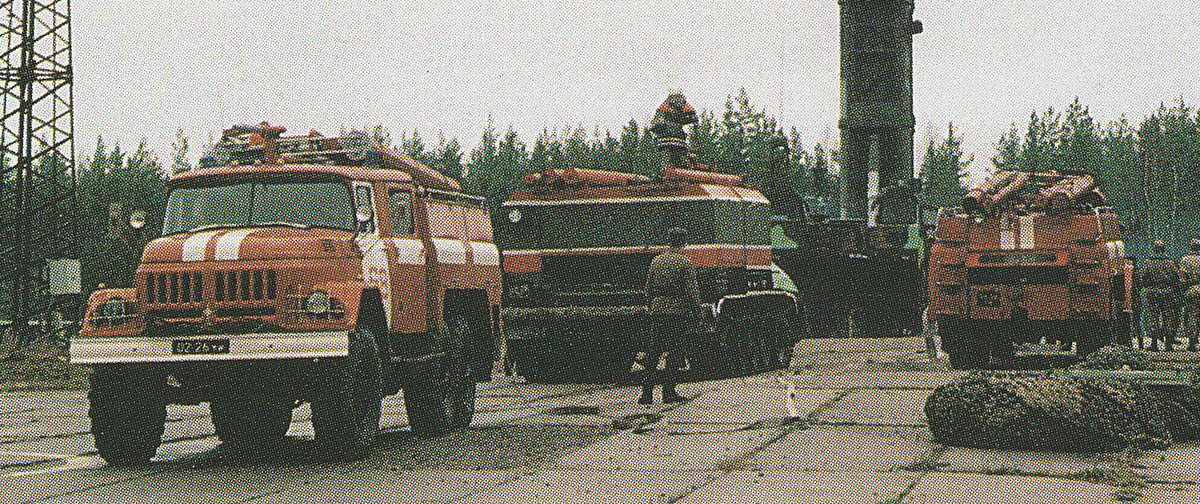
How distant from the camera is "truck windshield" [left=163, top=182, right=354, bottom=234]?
11.5 meters

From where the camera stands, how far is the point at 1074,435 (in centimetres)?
1030

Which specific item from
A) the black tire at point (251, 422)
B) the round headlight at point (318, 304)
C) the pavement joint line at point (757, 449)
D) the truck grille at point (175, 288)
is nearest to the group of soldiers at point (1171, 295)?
the pavement joint line at point (757, 449)

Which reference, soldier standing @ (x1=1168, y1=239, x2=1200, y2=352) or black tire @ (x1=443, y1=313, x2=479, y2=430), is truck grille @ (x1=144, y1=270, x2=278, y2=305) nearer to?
black tire @ (x1=443, y1=313, x2=479, y2=430)

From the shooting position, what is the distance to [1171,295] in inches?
961

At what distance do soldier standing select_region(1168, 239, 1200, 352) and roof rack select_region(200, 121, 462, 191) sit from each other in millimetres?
15244

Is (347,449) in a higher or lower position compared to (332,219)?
lower

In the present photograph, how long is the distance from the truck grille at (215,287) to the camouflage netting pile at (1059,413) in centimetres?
485

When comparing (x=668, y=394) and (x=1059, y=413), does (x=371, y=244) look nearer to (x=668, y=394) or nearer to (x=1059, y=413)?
(x=668, y=394)

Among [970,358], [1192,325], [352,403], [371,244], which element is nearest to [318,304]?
[352,403]

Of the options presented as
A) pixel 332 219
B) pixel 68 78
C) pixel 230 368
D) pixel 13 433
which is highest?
pixel 68 78

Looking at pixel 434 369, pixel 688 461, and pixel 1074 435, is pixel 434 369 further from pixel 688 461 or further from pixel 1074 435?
pixel 1074 435

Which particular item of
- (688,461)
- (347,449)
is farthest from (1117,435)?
(347,449)

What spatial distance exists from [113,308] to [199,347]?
31.5 inches

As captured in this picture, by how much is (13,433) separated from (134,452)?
11.9 feet
